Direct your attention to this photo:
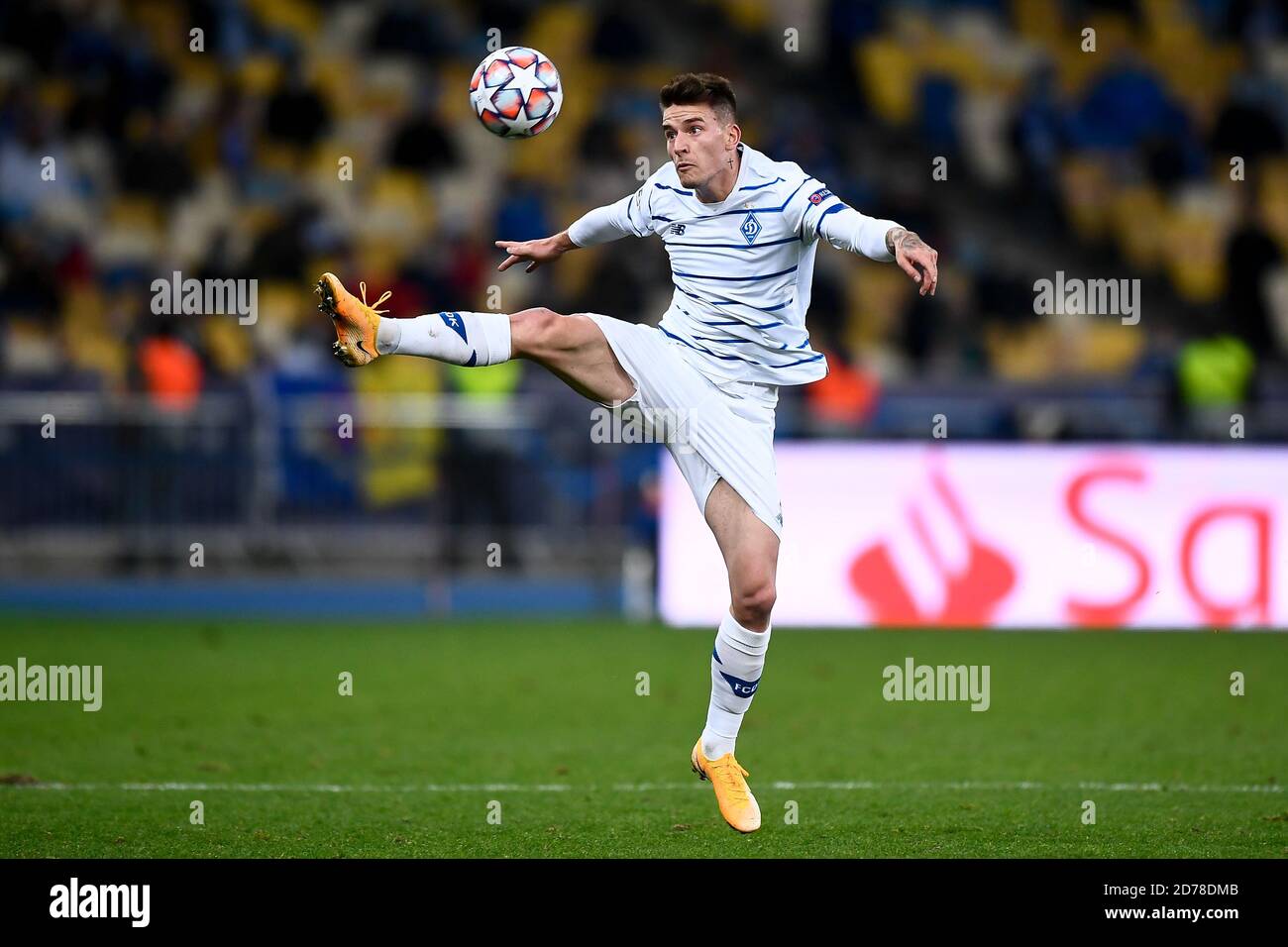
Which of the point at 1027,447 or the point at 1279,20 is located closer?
the point at 1027,447

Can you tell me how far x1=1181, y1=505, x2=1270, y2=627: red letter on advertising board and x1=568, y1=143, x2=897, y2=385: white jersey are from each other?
697cm

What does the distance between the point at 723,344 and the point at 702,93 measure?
94 centimetres

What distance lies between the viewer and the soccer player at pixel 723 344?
23.5ft

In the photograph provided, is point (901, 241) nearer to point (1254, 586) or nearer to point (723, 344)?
point (723, 344)

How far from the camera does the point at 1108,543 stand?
13805 millimetres

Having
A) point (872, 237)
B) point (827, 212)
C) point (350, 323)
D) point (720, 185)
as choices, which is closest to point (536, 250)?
point (720, 185)

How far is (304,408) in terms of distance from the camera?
15.6 meters

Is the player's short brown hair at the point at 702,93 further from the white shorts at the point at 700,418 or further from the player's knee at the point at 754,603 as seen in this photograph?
the player's knee at the point at 754,603

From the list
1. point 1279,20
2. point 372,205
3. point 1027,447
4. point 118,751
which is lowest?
point 118,751
